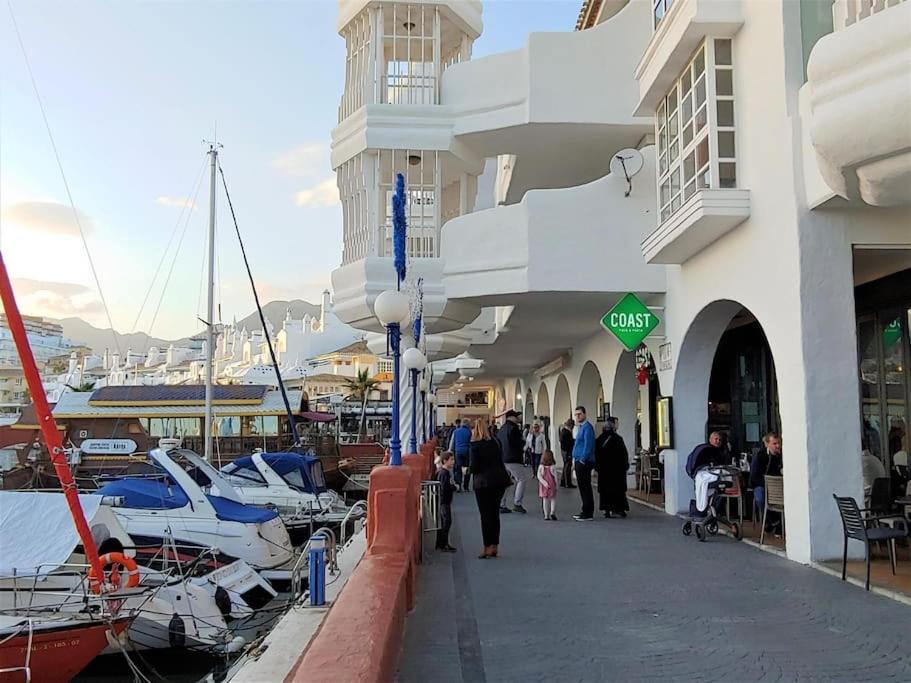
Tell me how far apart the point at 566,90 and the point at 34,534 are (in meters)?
11.7

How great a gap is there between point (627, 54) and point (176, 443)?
37.6 feet

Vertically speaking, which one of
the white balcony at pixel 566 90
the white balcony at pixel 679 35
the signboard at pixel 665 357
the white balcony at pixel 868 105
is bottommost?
the signboard at pixel 665 357

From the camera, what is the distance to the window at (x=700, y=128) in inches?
438

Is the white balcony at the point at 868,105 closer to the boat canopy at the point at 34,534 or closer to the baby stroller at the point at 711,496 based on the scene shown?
the baby stroller at the point at 711,496

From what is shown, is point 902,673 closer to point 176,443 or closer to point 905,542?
point 905,542

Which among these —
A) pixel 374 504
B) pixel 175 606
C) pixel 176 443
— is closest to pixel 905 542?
pixel 374 504

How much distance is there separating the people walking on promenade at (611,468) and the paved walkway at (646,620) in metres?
2.93

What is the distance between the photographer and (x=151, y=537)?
13.5 meters

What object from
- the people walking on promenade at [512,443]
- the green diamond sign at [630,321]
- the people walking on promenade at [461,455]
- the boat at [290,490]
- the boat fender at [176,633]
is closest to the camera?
the boat fender at [176,633]

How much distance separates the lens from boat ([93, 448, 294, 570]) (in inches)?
536

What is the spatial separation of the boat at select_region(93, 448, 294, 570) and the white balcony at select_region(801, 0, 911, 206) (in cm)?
1057

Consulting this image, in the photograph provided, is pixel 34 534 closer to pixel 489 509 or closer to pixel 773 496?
pixel 489 509

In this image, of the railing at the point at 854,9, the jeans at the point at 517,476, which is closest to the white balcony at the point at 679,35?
the railing at the point at 854,9

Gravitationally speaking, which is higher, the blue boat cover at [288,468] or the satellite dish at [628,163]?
the satellite dish at [628,163]
